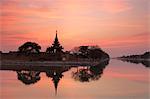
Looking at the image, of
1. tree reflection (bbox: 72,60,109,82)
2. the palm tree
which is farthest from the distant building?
tree reflection (bbox: 72,60,109,82)

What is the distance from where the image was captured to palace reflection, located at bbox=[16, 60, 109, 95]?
10.8ft

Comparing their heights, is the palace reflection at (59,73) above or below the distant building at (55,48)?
below

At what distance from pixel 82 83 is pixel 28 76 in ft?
1.19

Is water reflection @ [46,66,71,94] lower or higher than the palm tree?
lower

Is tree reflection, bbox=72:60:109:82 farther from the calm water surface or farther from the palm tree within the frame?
the palm tree

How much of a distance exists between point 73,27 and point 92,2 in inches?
8.2

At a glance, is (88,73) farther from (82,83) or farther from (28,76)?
(28,76)

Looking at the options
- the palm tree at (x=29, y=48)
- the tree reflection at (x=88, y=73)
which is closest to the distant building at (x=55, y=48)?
the palm tree at (x=29, y=48)

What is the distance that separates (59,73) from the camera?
3311 mm

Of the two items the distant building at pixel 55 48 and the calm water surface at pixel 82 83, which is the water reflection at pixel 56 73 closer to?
the calm water surface at pixel 82 83

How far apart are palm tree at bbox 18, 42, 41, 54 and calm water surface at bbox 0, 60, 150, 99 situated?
142 millimetres

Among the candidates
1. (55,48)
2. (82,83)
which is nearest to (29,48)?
(55,48)

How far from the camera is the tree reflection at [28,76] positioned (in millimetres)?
3293

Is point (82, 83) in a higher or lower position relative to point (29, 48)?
lower
